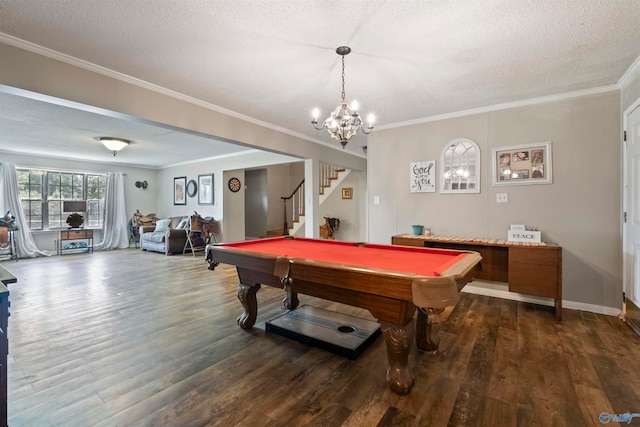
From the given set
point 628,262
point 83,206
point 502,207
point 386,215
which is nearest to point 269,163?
point 386,215

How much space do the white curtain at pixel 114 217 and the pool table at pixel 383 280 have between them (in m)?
6.96

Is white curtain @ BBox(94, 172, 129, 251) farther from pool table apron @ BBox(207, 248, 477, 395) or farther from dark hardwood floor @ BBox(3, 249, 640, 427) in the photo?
pool table apron @ BBox(207, 248, 477, 395)

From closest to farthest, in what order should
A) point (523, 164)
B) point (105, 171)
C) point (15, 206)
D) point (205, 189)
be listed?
1. point (523, 164)
2. point (15, 206)
3. point (205, 189)
4. point (105, 171)

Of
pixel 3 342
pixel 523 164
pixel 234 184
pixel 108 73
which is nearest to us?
pixel 3 342

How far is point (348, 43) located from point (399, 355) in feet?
7.43

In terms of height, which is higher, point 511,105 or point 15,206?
point 511,105

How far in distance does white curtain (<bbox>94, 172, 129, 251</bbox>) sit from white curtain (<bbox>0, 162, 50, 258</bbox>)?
4.53 feet

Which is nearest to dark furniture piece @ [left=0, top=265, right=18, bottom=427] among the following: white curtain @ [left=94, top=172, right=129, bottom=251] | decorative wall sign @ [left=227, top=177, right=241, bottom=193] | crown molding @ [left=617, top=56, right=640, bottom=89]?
crown molding @ [left=617, top=56, right=640, bottom=89]

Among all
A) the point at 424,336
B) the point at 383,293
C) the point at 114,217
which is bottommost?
the point at 424,336

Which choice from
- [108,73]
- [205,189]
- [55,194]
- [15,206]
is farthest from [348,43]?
[55,194]

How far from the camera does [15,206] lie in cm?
624

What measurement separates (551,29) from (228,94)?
2.93 meters

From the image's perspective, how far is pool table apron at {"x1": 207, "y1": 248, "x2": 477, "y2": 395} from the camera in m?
1.53

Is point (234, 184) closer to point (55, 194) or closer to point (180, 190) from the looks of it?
point (180, 190)
